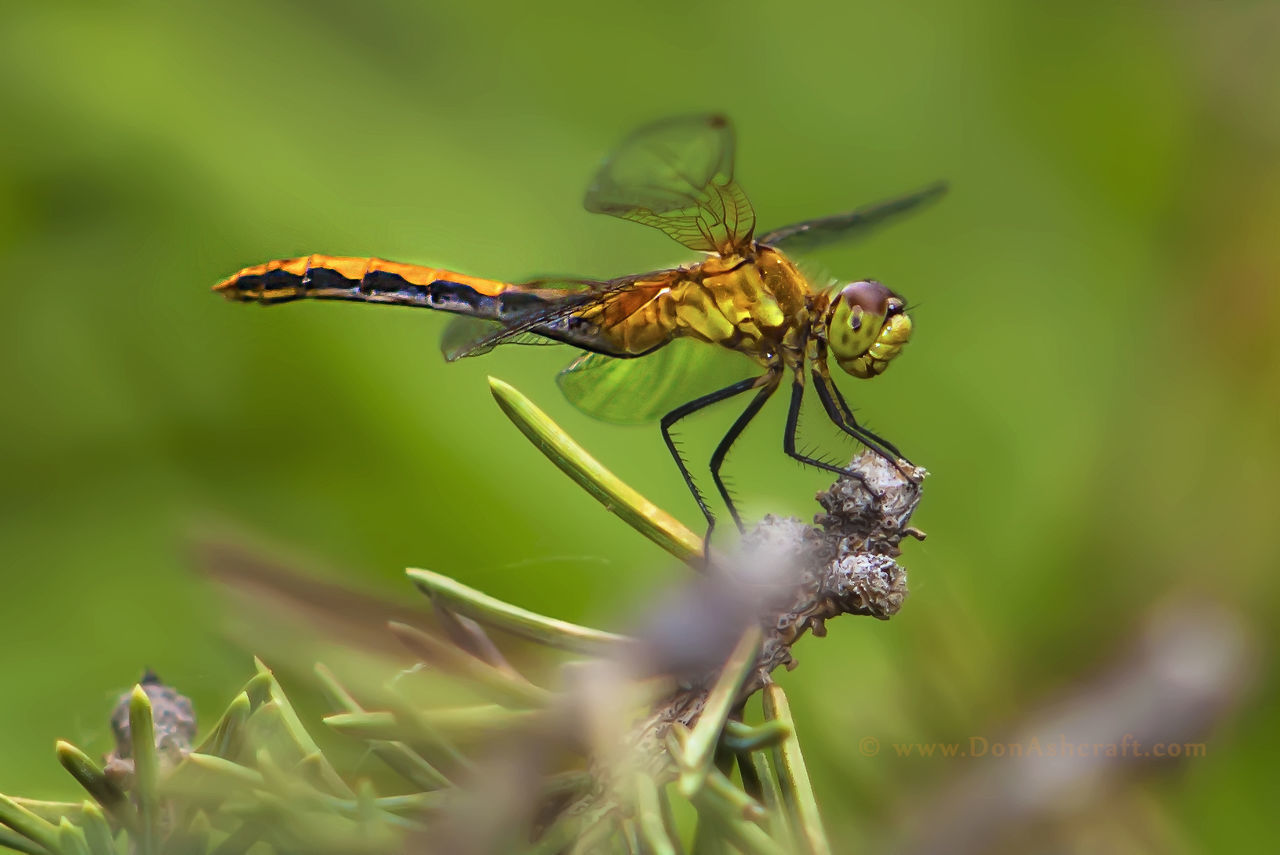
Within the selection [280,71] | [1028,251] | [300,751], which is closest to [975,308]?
[1028,251]

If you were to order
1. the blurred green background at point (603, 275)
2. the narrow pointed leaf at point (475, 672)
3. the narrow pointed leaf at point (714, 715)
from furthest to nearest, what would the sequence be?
the blurred green background at point (603, 275)
the narrow pointed leaf at point (475, 672)
the narrow pointed leaf at point (714, 715)

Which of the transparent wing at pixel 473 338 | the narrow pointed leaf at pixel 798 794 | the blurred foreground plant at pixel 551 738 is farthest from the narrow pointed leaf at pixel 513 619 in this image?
the transparent wing at pixel 473 338

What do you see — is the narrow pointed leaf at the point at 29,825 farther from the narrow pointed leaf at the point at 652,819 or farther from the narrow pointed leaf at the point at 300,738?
the narrow pointed leaf at the point at 652,819

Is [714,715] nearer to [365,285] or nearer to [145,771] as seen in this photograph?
[145,771]

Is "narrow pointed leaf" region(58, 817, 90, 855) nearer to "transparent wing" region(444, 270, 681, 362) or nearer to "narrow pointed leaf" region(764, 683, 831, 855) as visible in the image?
"narrow pointed leaf" region(764, 683, 831, 855)

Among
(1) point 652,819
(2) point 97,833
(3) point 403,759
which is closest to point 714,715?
(1) point 652,819

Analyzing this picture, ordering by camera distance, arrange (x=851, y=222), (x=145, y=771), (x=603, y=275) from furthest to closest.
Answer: (x=603, y=275)
(x=851, y=222)
(x=145, y=771)

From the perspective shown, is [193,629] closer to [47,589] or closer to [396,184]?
[47,589]
